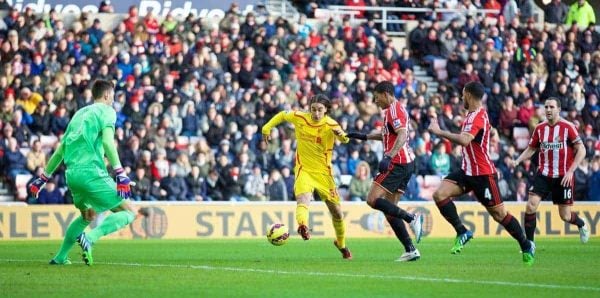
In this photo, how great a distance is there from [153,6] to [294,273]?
19107 mm

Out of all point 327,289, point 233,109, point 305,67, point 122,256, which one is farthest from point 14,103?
point 327,289

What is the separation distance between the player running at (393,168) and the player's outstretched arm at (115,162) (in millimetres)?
3370

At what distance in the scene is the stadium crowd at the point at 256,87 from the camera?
27.8 m

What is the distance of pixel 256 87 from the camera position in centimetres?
3091

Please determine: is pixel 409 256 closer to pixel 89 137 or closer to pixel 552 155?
pixel 552 155

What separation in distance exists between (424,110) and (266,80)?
13.1 ft

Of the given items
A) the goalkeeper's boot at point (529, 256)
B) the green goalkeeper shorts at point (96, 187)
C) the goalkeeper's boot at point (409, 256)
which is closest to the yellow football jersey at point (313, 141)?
the goalkeeper's boot at point (409, 256)

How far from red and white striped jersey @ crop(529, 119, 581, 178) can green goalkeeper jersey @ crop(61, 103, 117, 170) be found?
24.1ft

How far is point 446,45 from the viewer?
34.5 metres

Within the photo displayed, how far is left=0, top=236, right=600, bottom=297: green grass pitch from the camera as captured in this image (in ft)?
40.3

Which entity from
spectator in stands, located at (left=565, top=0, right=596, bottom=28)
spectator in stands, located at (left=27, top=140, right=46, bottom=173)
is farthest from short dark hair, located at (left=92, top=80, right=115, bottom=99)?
spectator in stands, located at (left=565, top=0, right=596, bottom=28)

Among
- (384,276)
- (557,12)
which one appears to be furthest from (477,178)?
(557,12)

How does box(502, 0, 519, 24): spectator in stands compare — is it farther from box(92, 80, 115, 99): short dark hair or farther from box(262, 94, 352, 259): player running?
box(92, 80, 115, 99): short dark hair

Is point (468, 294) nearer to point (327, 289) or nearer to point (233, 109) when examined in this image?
point (327, 289)
